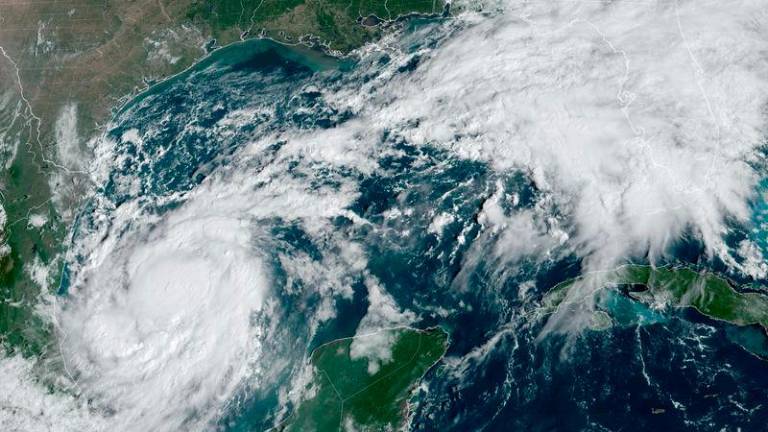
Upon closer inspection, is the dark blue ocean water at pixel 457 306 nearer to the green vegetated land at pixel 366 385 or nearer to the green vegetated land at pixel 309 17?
the green vegetated land at pixel 366 385

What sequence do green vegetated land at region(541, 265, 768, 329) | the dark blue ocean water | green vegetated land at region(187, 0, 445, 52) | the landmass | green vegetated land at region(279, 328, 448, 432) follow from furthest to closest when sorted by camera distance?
1. green vegetated land at region(187, 0, 445, 52)
2. the landmass
3. green vegetated land at region(279, 328, 448, 432)
4. green vegetated land at region(541, 265, 768, 329)
5. the dark blue ocean water

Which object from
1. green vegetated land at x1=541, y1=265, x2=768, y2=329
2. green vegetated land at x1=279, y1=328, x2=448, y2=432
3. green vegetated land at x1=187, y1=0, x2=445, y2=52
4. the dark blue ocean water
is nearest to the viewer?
the dark blue ocean water

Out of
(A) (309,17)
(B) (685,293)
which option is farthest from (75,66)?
(B) (685,293)

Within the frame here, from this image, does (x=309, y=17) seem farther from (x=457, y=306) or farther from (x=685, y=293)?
(x=685, y=293)

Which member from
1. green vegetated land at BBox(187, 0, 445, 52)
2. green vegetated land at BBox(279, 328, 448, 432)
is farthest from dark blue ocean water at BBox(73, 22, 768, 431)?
green vegetated land at BBox(187, 0, 445, 52)

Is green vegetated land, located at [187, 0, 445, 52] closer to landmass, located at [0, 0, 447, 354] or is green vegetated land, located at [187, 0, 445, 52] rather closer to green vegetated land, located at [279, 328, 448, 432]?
landmass, located at [0, 0, 447, 354]

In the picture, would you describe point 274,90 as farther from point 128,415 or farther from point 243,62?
point 128,415

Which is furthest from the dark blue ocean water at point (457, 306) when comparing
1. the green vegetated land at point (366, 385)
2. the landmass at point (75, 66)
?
the landmass at point (75, 66)
